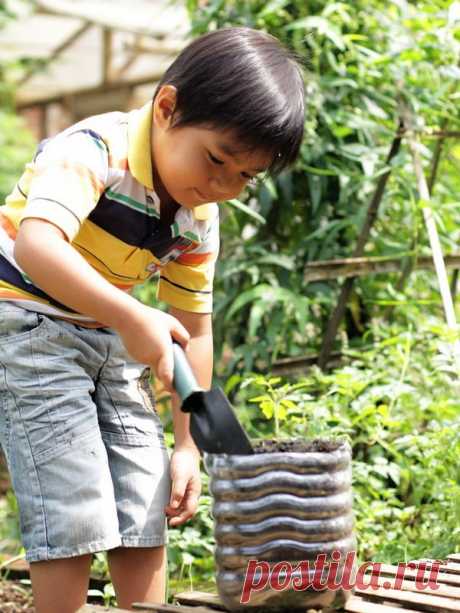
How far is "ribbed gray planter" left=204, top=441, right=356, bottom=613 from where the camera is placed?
1.63m

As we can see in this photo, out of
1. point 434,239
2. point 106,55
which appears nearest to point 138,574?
point 434,239

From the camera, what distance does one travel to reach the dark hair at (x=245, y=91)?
1.91m

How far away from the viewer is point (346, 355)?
3635 millimetres

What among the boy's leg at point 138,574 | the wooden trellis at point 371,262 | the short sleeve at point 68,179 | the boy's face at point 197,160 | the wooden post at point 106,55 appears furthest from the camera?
the wooden post at point 106,55

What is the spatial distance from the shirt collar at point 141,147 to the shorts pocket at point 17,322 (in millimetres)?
339

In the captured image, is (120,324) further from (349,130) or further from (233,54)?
(349,130)

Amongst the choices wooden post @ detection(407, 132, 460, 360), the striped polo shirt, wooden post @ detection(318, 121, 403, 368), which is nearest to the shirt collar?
the striped polo shirt

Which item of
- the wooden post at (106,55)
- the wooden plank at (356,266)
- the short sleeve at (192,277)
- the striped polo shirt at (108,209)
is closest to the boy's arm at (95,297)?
the striped polo shirt at (108,209)

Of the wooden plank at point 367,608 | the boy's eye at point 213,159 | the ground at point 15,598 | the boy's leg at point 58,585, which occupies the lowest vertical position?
the ground at point 15,598

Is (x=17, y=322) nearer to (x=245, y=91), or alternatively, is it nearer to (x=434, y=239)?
(x=245, y=91)

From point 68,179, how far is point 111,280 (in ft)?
1.14

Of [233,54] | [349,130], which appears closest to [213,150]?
[233,54]

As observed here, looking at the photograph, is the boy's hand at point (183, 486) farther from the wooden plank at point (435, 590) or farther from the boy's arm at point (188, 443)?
the wooden plank at point (435, 590)

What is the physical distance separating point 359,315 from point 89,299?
2213 mm
